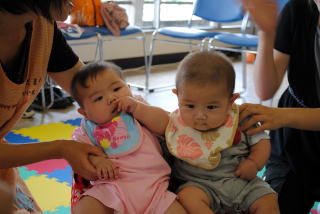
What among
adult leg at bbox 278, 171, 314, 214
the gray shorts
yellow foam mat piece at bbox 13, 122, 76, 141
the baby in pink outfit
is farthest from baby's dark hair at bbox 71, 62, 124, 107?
yellow foam mat piece at bbox 13, 122, 76, 141

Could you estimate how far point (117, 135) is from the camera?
1.01 m

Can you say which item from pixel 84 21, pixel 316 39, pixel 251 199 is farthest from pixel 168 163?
pixel 84 21


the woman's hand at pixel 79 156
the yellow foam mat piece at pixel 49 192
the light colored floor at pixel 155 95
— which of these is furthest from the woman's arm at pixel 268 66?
the light colored floor at pixel 155 95

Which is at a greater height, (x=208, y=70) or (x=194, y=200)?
(x=208, y=70)

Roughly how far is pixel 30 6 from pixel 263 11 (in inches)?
22.3

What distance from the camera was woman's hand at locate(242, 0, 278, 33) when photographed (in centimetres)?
99

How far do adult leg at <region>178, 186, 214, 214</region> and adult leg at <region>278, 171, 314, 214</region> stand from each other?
415 mm

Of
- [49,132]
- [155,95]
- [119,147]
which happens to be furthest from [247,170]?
[155,95]

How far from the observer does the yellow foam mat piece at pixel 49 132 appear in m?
2.44

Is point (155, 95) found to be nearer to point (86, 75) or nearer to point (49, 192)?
point (49, 192)

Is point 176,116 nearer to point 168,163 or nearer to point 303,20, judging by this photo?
point 168,163

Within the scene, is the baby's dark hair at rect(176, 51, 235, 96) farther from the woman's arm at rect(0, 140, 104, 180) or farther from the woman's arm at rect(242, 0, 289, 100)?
the woman's arm at rect(0, 140, 104, 180)

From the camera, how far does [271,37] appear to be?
3.65 feet

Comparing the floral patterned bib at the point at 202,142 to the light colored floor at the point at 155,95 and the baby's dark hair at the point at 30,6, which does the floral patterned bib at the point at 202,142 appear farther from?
the light colored floor at the point at 155,95
